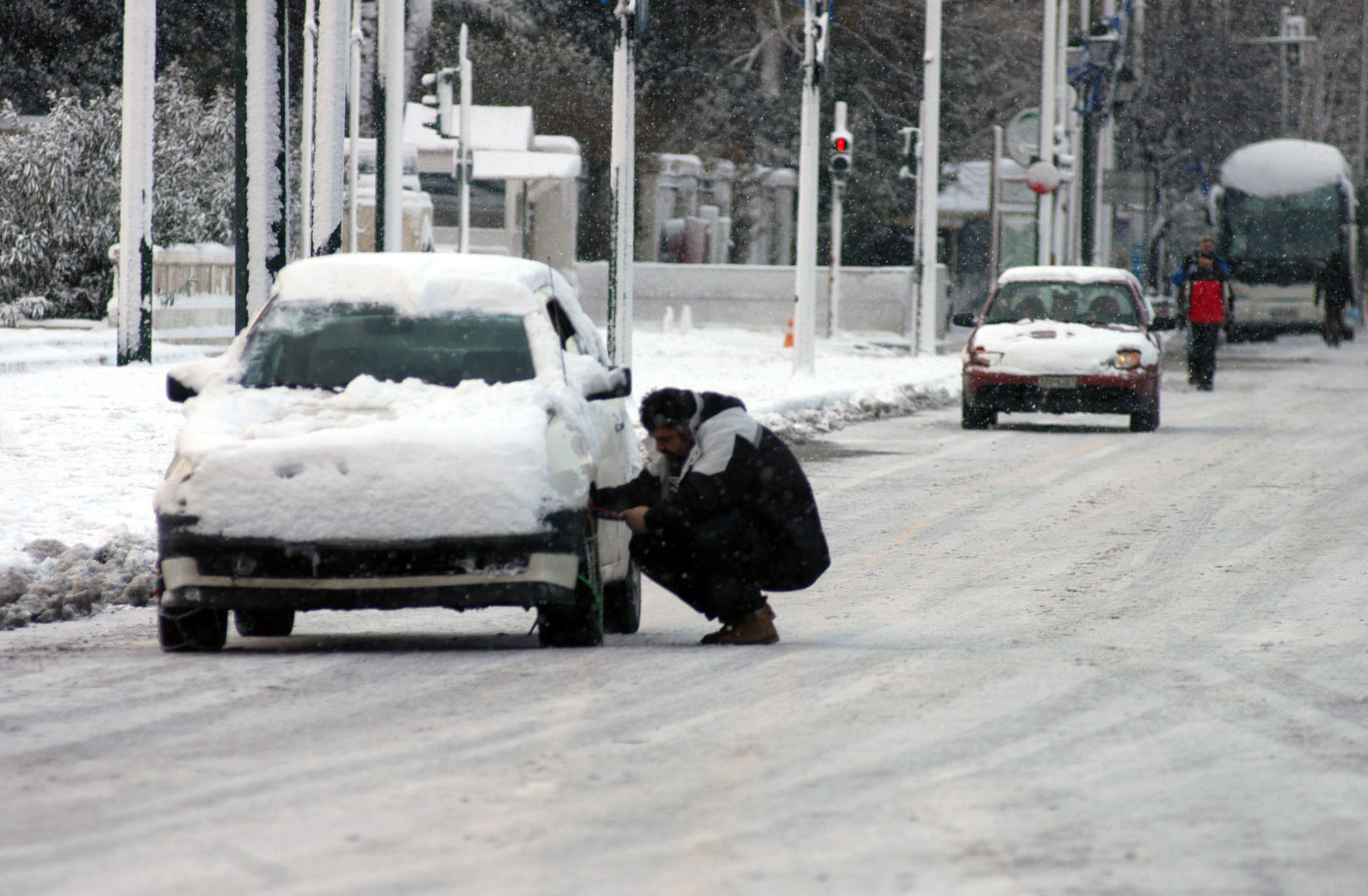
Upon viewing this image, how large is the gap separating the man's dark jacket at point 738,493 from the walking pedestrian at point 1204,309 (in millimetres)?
20089

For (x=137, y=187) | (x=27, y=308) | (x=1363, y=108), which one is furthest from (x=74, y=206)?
(x=1363, y=108)

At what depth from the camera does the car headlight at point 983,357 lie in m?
20.6

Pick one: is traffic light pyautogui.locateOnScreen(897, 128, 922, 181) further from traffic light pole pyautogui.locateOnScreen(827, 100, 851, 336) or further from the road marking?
the road marking

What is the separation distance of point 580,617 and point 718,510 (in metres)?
0.67

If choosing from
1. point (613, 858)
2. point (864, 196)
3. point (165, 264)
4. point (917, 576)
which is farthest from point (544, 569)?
point (864, 196)

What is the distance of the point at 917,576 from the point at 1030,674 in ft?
10.8

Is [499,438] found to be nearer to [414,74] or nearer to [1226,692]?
[1226,692]

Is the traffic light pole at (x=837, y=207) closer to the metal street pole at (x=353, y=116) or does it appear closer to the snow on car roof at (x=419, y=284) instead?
the metal street pole at (x=353, y=116)

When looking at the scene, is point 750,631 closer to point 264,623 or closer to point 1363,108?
point 264,623

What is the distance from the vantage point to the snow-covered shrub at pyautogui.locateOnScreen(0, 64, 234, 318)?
29.3 meters

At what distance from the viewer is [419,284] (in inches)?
332

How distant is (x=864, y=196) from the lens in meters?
56.8

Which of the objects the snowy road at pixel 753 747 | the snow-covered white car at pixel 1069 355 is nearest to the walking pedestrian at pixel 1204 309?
the snow-covered white car at pixel 1069 355

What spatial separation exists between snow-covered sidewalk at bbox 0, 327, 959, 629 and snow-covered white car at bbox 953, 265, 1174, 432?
1723 mm
